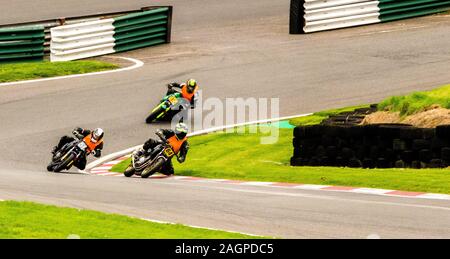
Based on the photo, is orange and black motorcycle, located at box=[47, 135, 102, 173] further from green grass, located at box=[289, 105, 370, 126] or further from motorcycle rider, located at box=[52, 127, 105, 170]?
green grass, located at box=[289, 105, 370, 126]

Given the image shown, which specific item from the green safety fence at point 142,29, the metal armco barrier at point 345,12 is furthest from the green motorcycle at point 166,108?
the metal armco barrier at point 345,12

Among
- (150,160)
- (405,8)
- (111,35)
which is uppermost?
(405,8)

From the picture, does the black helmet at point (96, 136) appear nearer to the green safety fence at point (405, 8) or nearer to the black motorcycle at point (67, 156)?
the black motorcycle at point (67, 156)

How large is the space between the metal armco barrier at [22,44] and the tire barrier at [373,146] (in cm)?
1325

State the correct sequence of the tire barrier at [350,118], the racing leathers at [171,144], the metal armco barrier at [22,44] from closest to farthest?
the racing leathers at [171,144]
the tire barrier at [350,118]
the metal armco barrier at [22,44]

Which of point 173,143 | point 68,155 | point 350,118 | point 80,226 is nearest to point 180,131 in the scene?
point 173,143

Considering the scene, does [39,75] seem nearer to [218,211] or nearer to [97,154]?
[97,154]

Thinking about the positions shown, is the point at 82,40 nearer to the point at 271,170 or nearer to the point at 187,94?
the point at 187,94

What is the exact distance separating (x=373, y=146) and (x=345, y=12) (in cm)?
1742

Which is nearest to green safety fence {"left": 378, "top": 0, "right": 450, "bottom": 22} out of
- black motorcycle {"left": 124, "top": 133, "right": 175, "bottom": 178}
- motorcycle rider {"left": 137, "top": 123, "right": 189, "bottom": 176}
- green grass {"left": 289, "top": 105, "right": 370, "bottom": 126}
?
green grass {"left": 289, "top": 105, "right": 370, "bottom": 126}

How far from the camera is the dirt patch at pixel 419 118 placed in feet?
60.3

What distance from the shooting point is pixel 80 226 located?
1211cm
